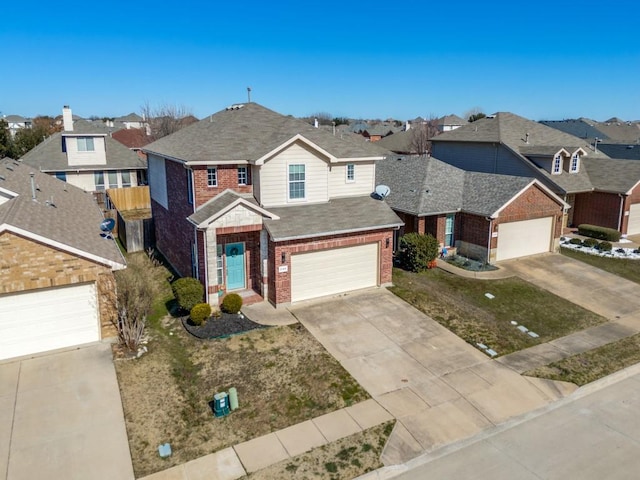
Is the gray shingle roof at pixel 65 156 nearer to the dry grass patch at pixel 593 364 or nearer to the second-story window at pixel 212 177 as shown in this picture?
the second-story window at pixel 212 177

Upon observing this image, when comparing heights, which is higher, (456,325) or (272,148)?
(272,148)

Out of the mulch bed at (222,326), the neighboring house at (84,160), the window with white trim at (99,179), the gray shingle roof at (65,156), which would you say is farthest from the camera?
the window with white trim at (99,179)

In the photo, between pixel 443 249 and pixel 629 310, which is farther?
pixel 443 249

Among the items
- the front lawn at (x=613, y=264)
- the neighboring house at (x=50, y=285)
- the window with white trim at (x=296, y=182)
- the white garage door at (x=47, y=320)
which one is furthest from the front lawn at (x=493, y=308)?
the white garage door at (x=47, y=320)

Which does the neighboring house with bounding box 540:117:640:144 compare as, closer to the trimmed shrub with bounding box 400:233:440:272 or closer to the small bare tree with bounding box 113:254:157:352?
the trimmed shrub with bounding box 400:233:440:272

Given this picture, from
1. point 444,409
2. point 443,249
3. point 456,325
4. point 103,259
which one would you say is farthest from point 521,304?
point 103,259

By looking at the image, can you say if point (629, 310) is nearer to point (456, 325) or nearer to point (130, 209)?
point (456, 325)

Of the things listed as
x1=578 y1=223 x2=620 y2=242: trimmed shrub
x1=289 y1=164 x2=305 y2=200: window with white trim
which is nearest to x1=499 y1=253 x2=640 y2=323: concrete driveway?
x1=578 y1=223 x2=620 y2=242: trimmed shrub
